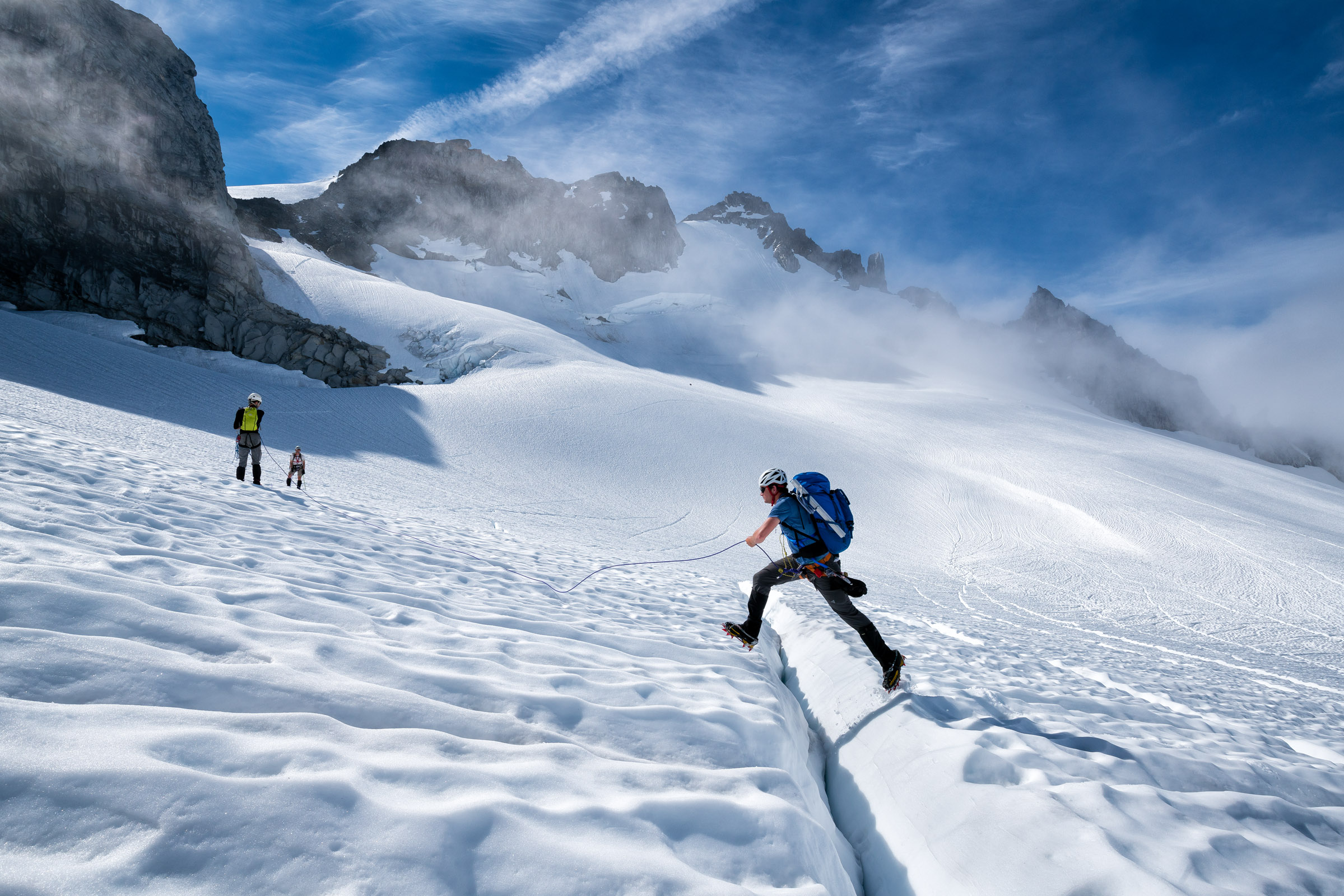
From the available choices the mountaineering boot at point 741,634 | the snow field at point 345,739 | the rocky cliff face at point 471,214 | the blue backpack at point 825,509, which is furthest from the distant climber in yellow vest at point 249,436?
the rocky cliff face at point 471,214

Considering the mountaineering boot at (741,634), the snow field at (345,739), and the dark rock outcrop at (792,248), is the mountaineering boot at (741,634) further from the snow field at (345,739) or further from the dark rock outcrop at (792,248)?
the dark rock outcrop at (792,248)

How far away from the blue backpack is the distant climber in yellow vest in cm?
1065

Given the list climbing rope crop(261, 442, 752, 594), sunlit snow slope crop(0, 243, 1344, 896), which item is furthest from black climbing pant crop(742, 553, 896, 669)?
climbing rope crop(261, 442, 752, 594)

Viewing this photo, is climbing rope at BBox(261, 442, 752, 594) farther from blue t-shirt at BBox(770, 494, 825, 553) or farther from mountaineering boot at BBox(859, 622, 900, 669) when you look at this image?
mountaineering boot at BBox(859, 622, 900, 669)

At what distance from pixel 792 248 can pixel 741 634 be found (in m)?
153

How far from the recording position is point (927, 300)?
139m

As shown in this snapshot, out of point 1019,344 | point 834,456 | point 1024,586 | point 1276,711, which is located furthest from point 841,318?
point 1276,711

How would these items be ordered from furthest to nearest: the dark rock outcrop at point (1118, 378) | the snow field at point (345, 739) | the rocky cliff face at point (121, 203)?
the dark rock outcrop at point (1118, 378)
the rocky cliff face at point (121, 203)
the snow field at point (345, 739)

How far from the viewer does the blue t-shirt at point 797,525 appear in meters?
4.85

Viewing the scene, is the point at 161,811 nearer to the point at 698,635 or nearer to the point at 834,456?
the point at 698,635

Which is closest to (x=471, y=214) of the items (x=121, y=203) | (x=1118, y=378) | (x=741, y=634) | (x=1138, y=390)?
(x=121, y=203)

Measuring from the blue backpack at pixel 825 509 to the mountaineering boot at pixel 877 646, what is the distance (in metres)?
0.69

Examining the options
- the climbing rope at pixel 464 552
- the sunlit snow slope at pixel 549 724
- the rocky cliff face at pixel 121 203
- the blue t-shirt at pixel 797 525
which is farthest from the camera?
the rocky cliff face at pixel 121 203

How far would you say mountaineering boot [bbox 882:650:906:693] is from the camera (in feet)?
14.9
